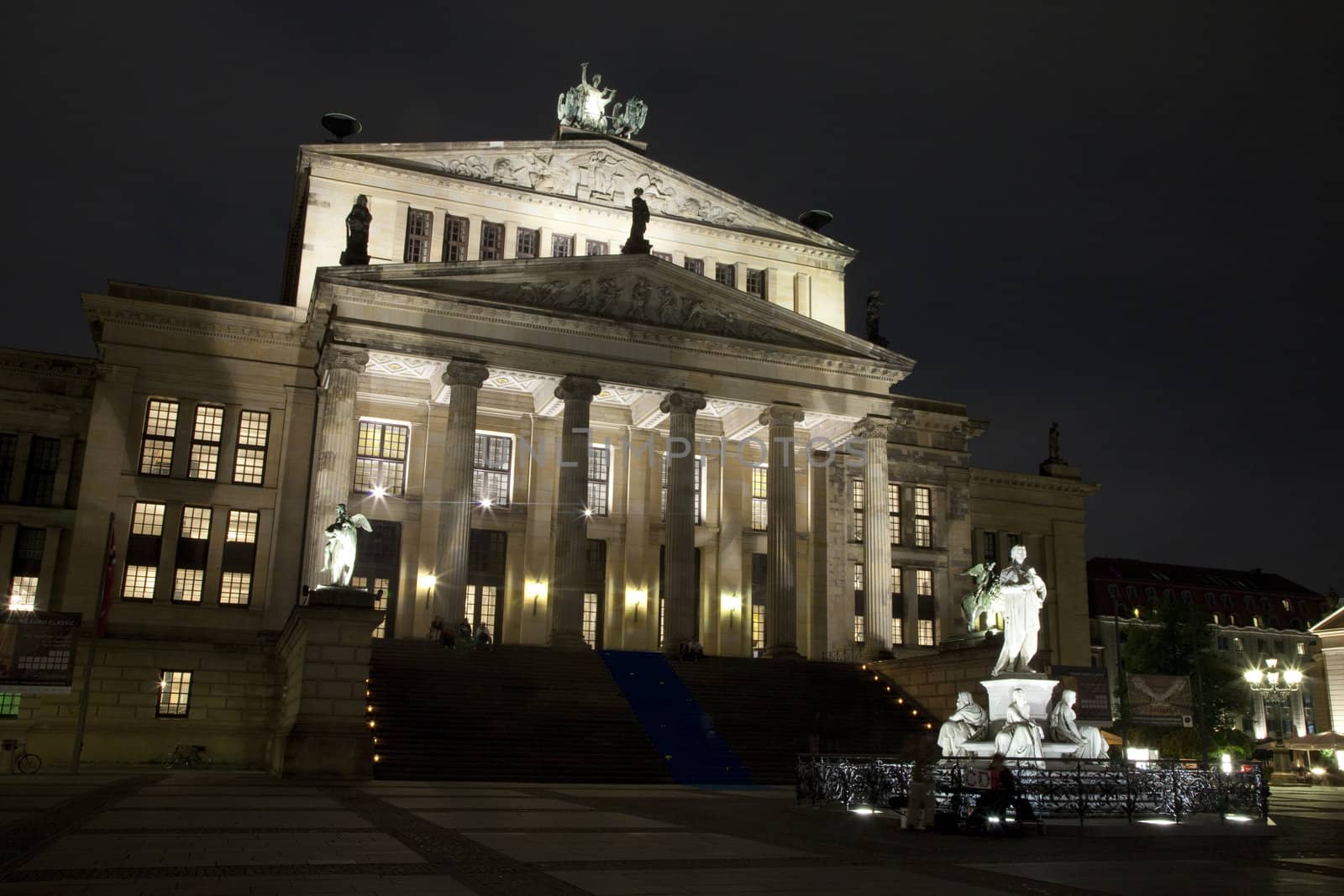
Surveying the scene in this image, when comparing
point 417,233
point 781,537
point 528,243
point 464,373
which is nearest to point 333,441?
point 464,373

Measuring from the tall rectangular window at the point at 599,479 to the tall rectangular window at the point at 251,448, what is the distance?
13542 millimetres

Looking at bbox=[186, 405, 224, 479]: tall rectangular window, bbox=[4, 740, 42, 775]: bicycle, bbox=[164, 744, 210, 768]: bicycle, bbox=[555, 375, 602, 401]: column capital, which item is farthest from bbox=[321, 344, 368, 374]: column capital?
bbox=[4, 740, 42, 775]: bicycle

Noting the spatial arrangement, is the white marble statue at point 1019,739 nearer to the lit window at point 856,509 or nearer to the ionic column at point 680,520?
the ionic column at point 680,520

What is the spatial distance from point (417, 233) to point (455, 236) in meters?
1.61

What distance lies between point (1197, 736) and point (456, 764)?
43998 millimetres

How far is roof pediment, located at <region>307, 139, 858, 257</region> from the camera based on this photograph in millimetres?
50062

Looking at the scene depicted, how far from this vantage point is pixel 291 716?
33.9m

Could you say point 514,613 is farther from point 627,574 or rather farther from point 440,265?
point 440,265

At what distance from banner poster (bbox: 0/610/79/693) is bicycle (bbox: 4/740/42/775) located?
2.51 m

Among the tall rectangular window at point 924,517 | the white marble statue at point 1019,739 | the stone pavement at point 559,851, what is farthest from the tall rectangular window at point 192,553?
the white marble statue at point 1019,739

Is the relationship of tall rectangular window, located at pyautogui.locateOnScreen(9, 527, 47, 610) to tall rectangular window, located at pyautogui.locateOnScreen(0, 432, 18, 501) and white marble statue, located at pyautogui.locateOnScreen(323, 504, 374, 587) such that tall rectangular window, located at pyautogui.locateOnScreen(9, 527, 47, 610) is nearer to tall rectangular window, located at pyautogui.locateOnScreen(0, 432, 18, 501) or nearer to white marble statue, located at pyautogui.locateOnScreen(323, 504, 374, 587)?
tall rectangular window, located at pyautogui.locateOnScreen(0, 432, 18, 501)

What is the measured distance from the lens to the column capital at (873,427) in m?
50.7

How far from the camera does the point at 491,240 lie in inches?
2018

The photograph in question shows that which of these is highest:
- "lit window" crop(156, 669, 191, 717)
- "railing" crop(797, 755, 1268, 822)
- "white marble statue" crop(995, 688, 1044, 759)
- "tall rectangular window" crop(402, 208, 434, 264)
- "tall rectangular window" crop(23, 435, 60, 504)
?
"tall rectangular window" crop(402, 208, 434, 264)
